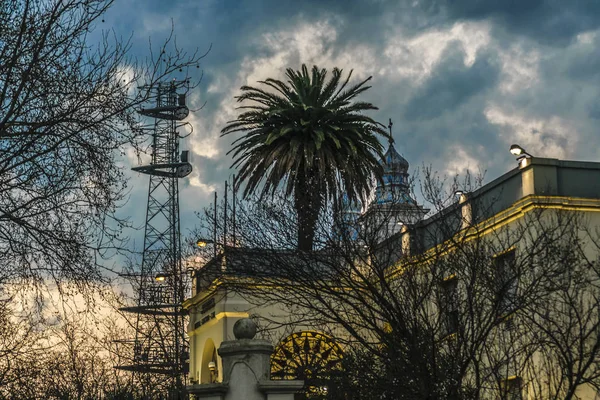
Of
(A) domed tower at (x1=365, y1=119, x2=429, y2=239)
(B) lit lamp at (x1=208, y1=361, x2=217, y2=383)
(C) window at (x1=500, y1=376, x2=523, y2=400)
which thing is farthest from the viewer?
(B) lit lamp at (x1=208, y1=361, x2=217, y2=383)

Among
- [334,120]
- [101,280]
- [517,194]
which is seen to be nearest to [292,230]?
[517,194]

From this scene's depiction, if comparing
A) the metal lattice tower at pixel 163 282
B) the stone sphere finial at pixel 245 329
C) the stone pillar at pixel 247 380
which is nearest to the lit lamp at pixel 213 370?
the metal lattice tower at pixel 163 282

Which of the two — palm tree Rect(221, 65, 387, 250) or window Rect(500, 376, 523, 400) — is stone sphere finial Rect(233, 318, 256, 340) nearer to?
window Rect(500, 376, 523, 400)

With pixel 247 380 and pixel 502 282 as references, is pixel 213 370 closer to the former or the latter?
pixel 502 282

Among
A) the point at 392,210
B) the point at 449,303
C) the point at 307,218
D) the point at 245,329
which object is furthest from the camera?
the point at 307,218

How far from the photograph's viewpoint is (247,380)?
12.7 metres

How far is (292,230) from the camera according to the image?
27.4 meters

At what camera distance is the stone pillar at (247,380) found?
496 inches

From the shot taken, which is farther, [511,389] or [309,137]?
[309,137]

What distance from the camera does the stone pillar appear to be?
1260 cm

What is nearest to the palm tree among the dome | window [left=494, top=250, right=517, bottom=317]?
the dome

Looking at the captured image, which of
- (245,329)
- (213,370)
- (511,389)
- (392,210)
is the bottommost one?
(511,389)

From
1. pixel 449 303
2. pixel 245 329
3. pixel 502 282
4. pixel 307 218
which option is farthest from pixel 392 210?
pixel 245 329

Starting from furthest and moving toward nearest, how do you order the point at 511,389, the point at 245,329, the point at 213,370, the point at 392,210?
the point at 213,370, the point at 392,210, the point at 511,389, the point at 245,329
